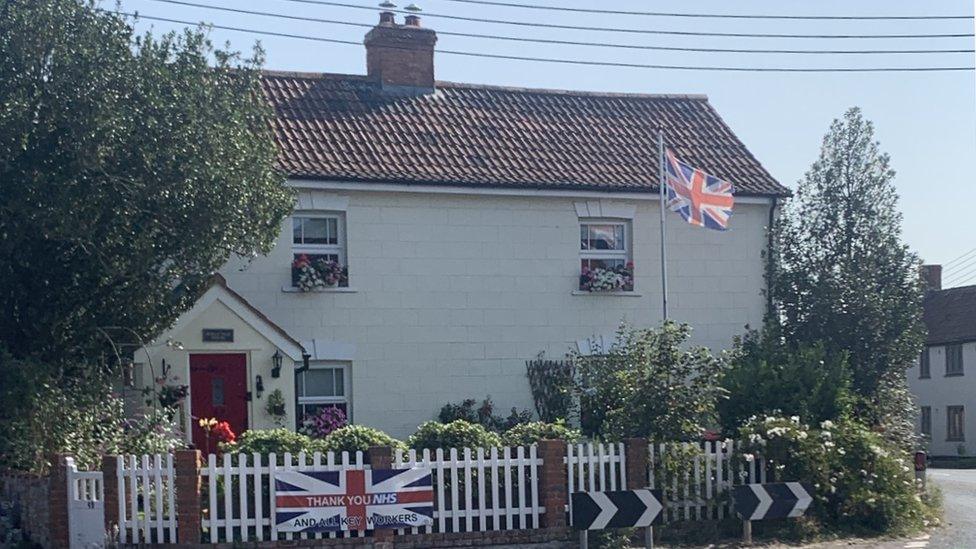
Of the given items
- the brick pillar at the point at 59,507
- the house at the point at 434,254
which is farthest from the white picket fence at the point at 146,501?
the house at the point at 434,254

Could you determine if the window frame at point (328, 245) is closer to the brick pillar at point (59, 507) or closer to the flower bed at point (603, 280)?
the flower bed at point (603, 280)

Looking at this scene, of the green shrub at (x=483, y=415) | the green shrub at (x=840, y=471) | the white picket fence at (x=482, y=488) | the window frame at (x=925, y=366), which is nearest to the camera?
the white picket fence at (x=482, y=488)

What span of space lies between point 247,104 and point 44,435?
554cm

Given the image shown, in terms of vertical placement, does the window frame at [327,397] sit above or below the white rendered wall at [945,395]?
above

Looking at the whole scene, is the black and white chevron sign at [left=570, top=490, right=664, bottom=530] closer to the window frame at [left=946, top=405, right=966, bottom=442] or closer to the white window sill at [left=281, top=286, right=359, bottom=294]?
the white window sill at [left=281, top=286, right=359, bottom=294]

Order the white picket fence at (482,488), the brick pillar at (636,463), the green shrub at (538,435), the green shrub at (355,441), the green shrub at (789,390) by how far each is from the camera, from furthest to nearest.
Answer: the green shrub at (789,390), the green shrub at (538,435), the brick pillar at (636,463), the green shrub at (355,441), the white picket fence at (482,488)

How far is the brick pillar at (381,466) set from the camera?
1430cm

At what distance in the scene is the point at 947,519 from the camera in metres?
18.3

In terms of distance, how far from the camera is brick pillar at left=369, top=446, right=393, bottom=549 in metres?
14.3

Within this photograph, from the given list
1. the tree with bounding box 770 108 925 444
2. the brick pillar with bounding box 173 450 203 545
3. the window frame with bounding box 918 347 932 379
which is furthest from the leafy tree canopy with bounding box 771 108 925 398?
the window frame with bounding box 918 347 932 379

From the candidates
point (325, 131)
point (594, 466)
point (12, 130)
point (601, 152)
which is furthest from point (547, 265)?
point (12, 130)

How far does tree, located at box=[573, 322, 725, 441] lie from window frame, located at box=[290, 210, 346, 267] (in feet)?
21.1

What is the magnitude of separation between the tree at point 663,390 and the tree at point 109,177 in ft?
18.1

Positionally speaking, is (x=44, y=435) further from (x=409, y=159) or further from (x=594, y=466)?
(x=409, y=159)
